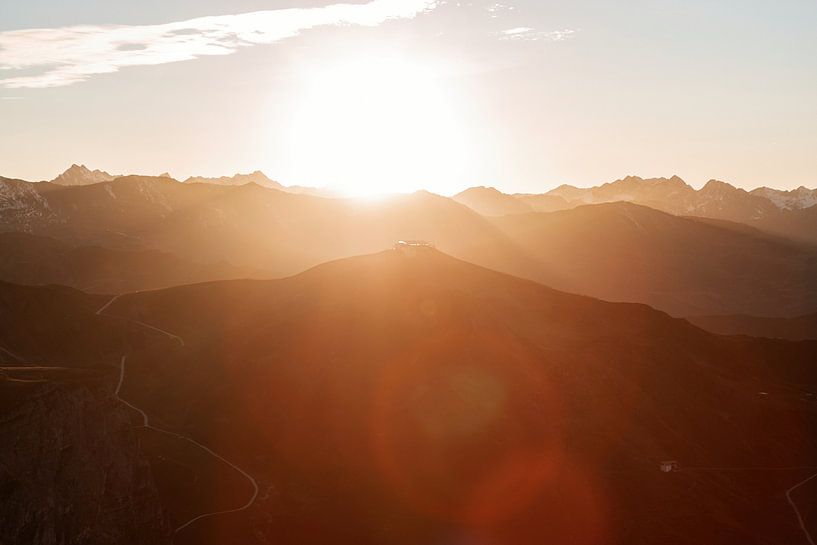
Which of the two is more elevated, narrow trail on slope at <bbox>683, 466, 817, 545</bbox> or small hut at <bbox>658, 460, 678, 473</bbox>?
small hut at <bbox>658, 460, 678, 473</bbox>

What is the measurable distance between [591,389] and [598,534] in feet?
100

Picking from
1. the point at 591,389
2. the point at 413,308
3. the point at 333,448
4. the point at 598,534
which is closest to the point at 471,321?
the point at 413,308

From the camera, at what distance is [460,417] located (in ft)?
338

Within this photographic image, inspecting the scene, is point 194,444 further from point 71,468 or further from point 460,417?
point 460,417

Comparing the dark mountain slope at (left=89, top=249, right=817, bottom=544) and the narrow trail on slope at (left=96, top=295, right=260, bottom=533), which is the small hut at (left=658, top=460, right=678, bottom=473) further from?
the narrow trail on slope at (left=96, top=295, right=260, bottom=533)

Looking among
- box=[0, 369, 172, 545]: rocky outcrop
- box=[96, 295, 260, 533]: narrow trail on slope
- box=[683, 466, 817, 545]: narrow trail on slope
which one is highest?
box=[0, 369, 172, 545]: rocky outcrop

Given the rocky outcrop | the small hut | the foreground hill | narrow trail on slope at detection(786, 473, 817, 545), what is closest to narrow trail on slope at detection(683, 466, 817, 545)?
narrow trail on slope at detection(786, 473, 817, 545)

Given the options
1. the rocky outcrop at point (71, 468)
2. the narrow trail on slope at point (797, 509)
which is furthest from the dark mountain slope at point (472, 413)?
the rocky outcrop at point (71, 468)

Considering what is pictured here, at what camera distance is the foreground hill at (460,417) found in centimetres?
8769

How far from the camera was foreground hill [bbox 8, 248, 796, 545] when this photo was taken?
87.7 m

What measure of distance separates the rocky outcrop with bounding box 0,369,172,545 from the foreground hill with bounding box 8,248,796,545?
40.4 feet

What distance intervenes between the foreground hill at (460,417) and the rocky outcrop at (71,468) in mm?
12307

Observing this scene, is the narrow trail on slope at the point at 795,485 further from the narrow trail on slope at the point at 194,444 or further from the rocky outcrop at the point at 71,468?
the rocky outcrop at the point at 71,468

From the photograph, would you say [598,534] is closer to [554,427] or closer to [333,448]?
[554,427]
